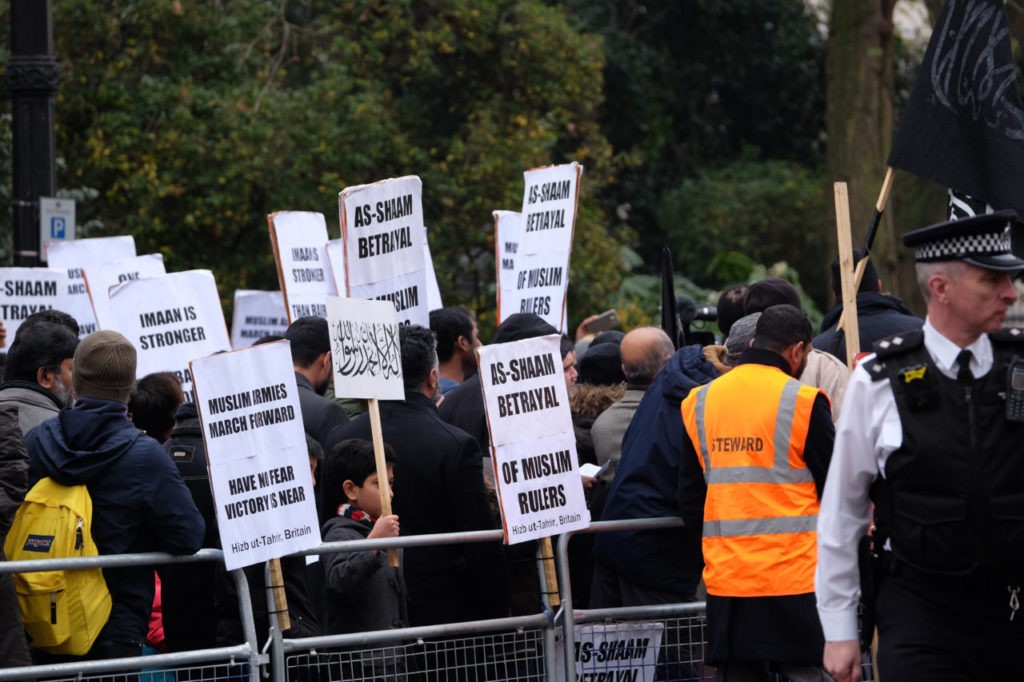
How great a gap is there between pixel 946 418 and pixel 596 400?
3550mm

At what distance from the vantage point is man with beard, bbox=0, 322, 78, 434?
683 centimetres

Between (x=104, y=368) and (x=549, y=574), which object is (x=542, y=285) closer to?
(x=549, y=574)

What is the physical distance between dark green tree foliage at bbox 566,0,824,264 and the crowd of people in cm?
1834

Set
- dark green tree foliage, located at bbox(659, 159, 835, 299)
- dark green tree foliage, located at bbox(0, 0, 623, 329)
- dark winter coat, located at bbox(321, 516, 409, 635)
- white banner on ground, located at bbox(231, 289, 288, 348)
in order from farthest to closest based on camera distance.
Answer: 1. dark green tree foliage, located at bbox(659, 159, 835, 299)
2. dark green tree foliage, located at bbox(0, 0, 623, 329)
3. white banner on ground, located at bbox(231, 289, 288, 348)
4. dark winter coat, located at bbox(321, 516, 409, 635)

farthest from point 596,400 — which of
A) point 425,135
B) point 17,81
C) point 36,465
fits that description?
point 425,135

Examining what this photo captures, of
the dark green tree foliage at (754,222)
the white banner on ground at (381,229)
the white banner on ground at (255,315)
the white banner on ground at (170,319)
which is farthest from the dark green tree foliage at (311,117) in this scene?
the white banner on ground at (381,229)

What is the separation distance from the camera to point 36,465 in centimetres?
616

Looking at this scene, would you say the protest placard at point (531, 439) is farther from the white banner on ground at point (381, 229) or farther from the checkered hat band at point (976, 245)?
the checkered hat band at point (976, 245)

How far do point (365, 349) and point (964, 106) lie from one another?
283cm

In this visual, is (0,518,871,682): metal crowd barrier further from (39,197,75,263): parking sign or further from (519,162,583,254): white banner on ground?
(39,197,75,263): parking sign

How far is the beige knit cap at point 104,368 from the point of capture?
20.4ft

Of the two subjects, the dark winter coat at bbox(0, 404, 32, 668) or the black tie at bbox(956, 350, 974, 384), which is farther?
the dark winter coat at bbox(0, 404, 32, 668)

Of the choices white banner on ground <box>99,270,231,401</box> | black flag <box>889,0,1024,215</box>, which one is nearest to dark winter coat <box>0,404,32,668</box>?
white banner on ground <box>99,270,231,401</box>

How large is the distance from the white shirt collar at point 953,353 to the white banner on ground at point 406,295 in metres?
3.10
